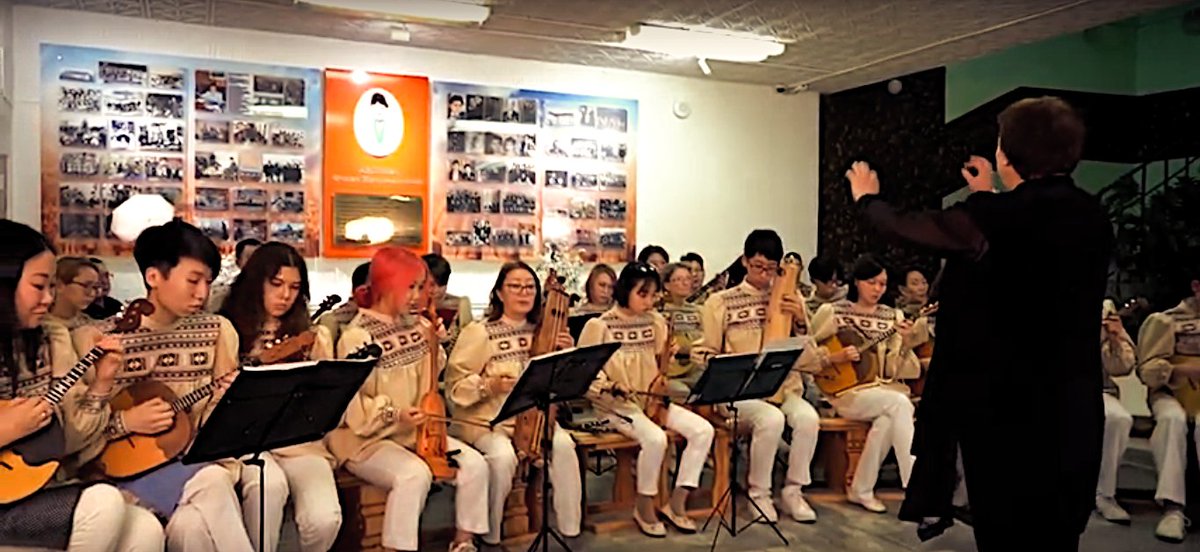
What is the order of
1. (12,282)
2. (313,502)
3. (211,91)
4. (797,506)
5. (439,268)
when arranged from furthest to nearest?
(211,91) < (439,268) < (797,506) < (313,502) < (12,282)

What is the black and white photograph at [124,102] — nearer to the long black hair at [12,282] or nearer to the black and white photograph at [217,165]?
the black and white photograph at [217,165]

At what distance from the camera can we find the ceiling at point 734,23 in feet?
18.6

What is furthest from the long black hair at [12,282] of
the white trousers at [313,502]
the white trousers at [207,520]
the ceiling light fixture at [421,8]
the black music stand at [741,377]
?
the ceiling light fixture at [421,8]

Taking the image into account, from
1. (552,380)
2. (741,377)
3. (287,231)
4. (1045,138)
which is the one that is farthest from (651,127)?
(1045,138)

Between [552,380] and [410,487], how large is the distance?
0.67 m

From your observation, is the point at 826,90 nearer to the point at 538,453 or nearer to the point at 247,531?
the point at 538,453

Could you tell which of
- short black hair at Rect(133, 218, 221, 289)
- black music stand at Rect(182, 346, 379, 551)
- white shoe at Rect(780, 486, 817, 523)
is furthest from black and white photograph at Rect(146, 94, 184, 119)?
white shoe at Rect(780, 486, 817, 523)

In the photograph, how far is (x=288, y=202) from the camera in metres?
6.54

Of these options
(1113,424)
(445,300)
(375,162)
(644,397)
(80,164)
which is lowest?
(1113,424)

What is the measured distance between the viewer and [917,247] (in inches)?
82.2

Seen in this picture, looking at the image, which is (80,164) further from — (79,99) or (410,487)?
(410,487)

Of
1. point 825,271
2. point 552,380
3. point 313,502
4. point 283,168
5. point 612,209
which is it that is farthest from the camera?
point 612,209

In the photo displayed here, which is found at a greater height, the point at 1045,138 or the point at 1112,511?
the point at 1045,138

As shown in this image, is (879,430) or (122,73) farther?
(122,73)
